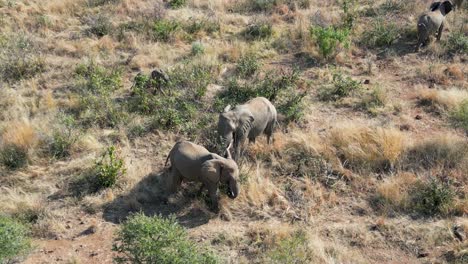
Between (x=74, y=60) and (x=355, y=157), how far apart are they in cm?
825

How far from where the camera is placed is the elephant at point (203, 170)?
9.48 metres

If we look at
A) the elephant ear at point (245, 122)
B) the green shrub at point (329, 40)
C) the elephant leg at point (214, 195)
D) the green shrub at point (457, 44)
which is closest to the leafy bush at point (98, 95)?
the elephant ear at point (245, 122)

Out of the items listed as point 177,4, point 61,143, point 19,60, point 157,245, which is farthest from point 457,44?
point 19,60

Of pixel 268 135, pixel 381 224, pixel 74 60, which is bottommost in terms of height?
pixel 381 224

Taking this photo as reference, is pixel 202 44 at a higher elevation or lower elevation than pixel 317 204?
higher

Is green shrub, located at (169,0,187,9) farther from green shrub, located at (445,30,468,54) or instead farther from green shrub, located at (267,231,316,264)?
green shrub, located at (267,231,316,264)

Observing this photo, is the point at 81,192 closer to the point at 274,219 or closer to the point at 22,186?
the point at 22,186

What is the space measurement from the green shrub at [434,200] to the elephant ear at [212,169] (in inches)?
146

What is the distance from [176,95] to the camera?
13312mm

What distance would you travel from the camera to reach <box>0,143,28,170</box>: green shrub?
1094 centimetres

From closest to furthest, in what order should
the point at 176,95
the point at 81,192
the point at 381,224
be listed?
the point at 381,224
the point at 81,192
the point at 176,95

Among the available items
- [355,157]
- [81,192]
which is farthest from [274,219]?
[81,192]

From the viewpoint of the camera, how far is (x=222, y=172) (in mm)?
9523

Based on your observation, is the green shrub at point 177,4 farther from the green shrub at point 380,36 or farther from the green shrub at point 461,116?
the green shrub at point 461,116
